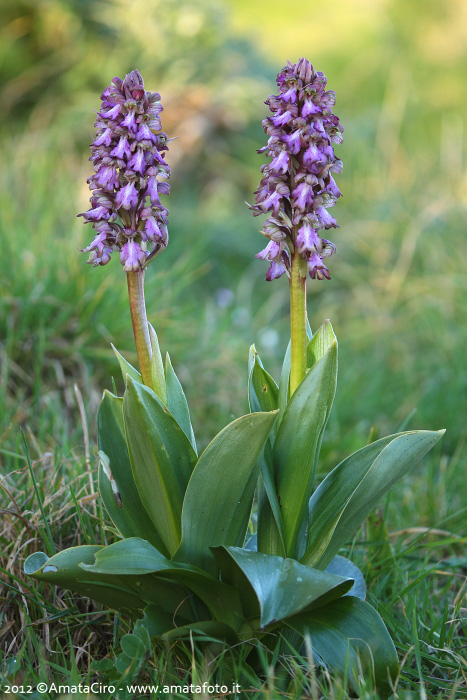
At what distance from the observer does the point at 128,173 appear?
62.2 inches

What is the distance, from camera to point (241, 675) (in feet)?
5.83

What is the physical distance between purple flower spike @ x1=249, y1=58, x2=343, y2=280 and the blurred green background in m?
1.30

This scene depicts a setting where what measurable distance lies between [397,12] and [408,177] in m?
4.53

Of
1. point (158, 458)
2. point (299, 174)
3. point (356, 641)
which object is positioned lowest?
point (356, 641)

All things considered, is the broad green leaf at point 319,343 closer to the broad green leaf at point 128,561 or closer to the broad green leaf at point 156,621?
the broad green leaf at point 128,561

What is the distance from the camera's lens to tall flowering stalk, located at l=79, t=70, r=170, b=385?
159 centimetres

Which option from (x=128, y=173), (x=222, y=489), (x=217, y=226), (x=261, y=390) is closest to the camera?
(x=128, y=173)

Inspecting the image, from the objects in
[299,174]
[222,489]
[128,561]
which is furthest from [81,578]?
[299,174]

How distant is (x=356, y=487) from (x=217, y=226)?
4546mm

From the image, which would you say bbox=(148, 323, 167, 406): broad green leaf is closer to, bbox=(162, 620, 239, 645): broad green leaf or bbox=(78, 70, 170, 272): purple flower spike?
bbox=(78, 70, 170, 272): purple flower spike

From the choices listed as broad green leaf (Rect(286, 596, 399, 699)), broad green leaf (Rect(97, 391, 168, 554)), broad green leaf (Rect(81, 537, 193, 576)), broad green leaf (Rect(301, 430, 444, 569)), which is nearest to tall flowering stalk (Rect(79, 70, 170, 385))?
broad green leaf (Rect(97, 391, 168, 554))

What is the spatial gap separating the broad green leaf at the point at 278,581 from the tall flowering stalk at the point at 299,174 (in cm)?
58

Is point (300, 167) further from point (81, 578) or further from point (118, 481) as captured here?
point (81, 578)

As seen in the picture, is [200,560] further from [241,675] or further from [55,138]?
[55,138]
